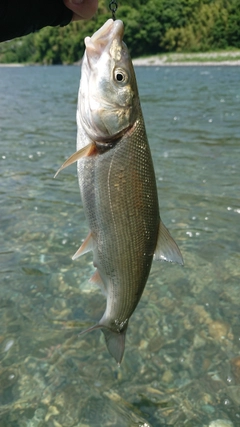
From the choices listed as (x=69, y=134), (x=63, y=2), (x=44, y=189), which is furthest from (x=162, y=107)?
(x=63, y=2)

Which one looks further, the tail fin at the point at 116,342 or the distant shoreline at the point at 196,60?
the distant shoreline at the point at 196,60

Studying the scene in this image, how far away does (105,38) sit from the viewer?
2.63 metres

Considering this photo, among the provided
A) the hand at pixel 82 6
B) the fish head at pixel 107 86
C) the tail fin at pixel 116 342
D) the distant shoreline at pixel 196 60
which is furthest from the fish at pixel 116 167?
the distant shoreline at pixel 196 60

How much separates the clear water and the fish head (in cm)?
224

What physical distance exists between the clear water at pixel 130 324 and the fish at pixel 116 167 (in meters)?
1.53

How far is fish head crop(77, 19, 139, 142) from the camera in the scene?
8.56 ft

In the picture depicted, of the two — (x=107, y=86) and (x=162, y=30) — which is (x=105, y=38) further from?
(x=162, y=30)

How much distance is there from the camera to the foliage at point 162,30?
3565 inches

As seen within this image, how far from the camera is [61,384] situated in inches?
153

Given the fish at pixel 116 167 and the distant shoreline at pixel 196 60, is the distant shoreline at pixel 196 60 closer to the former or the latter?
the distant shoreline at pixel 196 60

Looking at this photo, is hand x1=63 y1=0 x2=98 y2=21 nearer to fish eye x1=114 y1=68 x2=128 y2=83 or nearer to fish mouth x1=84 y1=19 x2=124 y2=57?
fish mouth x1=84 y1=19 x2=124 y2=57

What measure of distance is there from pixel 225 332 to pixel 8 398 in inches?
80.2

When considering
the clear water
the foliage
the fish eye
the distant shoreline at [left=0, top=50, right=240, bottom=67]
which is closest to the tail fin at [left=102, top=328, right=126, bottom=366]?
the clear water

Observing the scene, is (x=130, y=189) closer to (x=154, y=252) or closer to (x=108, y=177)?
(x=108, y=177)
